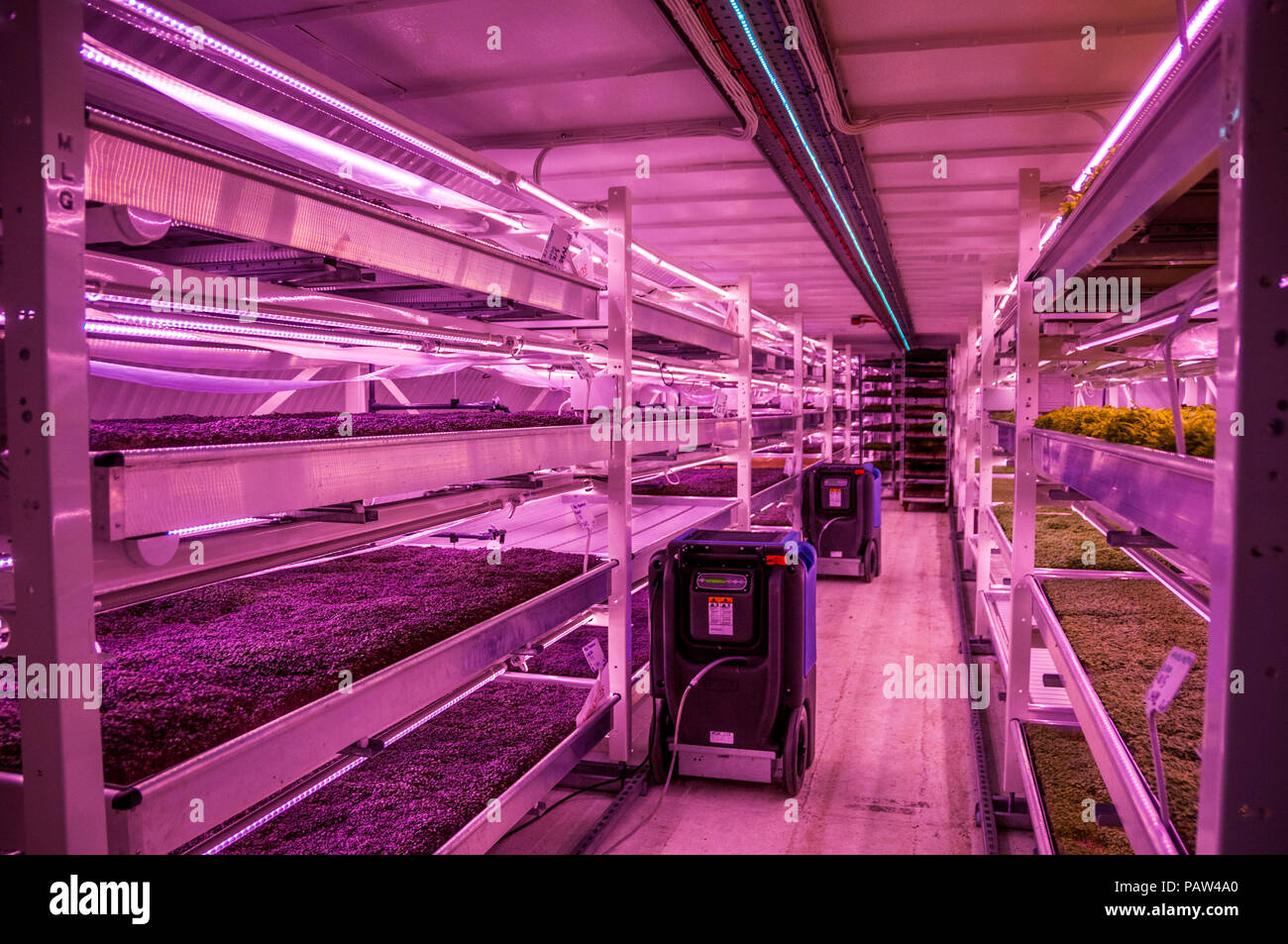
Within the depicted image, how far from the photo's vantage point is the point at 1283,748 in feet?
3.17

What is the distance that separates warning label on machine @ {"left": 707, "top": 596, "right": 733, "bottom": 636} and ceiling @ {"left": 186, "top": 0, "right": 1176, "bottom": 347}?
1882 millimetres

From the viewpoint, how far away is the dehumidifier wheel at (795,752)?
3.35 metres

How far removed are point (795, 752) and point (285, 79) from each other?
9.67ft

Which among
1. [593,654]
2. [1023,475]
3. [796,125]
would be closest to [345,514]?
[593,654]

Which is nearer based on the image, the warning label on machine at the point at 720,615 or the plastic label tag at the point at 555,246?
the plastic label tag at the point at 555,246

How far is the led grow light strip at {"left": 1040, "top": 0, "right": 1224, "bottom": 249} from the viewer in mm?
1735

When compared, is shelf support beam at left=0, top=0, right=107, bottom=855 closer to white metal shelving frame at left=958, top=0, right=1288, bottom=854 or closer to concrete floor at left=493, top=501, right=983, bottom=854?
white metal shelving frame at left=958, top=0, right=1288, bottom=854

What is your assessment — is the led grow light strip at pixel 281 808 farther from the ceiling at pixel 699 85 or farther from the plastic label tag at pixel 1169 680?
the ceiling at pixel 699 85

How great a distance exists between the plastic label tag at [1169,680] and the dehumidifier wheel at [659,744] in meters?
2.47

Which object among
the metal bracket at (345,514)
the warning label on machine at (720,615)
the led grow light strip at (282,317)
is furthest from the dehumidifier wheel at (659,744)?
the metal bracket at (345,514)

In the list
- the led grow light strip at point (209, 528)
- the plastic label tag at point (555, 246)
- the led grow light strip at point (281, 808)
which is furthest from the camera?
the plastic label tag at point (555, 246)

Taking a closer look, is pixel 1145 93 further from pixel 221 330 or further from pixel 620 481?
pixel 221 330
